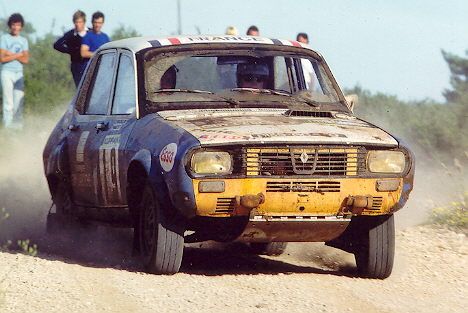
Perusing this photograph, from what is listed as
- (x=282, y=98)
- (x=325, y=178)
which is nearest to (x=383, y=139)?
(x=325, y=178)

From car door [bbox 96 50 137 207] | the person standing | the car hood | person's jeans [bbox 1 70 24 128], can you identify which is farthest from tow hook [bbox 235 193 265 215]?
person's jeans [bbox 1 70 24 128]

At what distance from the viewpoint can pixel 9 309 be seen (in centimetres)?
673

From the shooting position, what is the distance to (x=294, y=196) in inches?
306

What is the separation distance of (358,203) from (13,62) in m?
11.3

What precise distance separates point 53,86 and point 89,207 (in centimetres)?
1942

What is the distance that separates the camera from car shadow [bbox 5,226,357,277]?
880 cm

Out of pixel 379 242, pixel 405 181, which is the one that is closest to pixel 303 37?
pixel 379 242

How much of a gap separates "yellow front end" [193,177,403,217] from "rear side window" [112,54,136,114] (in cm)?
153

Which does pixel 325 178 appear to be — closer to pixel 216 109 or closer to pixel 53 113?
pixel 216 109

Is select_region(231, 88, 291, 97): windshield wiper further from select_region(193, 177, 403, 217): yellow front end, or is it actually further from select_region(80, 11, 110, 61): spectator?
select_region(80, 11, 110, 61): spectator

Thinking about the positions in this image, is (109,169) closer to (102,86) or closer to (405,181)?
(102,86)

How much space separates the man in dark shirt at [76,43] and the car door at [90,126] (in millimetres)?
6241

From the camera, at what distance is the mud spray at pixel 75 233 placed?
9688 mm

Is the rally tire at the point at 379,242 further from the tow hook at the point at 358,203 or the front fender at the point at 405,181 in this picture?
the tow hook at the point at 358,203
